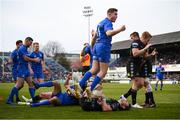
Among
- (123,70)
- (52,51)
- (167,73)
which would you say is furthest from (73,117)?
(52,51)

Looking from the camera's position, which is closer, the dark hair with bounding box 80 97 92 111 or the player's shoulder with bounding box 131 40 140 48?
the dark hair with bounding box 80 97 92 111

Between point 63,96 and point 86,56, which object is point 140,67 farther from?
point 86,56

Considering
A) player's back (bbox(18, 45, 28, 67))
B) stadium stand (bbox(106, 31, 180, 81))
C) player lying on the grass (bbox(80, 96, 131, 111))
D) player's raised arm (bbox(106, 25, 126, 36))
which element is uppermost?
stadium stand (bbox(106, 31, 180, 81))

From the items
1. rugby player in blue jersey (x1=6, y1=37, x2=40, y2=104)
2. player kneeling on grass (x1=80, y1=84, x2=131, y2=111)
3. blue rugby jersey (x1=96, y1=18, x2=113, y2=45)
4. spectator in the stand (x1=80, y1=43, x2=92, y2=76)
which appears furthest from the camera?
spectator in the stand (x1=80, y1=43, x2=92, y2=76)

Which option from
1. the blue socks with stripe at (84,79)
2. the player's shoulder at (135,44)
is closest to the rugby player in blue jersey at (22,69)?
the blue socks with stripe at (84,79)

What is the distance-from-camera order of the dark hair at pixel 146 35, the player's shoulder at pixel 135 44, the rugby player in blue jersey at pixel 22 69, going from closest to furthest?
the player's shoulder at pixel 135 44 → the dark hair at pixel 146 35 → the rugby player in blue jersey at pixel 22 69

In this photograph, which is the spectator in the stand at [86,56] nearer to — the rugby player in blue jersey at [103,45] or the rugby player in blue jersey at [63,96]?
the rugby player in blue jersey at [63,96]

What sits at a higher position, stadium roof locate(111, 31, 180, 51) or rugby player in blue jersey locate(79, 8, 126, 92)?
stadium roof locate(111, 31, 180, 51)

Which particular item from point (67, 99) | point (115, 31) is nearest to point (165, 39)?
point (67, 99)

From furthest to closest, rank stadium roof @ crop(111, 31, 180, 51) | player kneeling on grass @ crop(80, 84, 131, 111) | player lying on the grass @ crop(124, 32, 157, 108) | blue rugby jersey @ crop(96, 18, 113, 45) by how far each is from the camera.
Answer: stadium roof @ crop(111, 31, 180, 51), player lying on the grass @ crop(124, 32, 157, 108), blue rugby jersey @ crop(96, 18, 113, 45), player kneeling on grass @ crop(80, 84, 131, 111)

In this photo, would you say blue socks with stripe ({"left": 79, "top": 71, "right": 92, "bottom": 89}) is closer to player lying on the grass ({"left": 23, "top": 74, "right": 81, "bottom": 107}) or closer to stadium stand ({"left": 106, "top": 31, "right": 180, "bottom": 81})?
player lying on the grass ({"left": 23, "top": 74, "right": 81, "bottom": 107})

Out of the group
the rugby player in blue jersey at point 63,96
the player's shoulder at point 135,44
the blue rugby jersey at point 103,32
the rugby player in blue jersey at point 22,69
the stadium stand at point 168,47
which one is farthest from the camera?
the stadium stand at point 168,47

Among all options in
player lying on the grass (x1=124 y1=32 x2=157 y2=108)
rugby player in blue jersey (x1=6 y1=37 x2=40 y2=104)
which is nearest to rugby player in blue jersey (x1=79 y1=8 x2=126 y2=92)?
player lying on the grass (x1=124 y1=32 x2=157 y2=108)

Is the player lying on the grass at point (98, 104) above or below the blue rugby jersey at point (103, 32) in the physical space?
below
